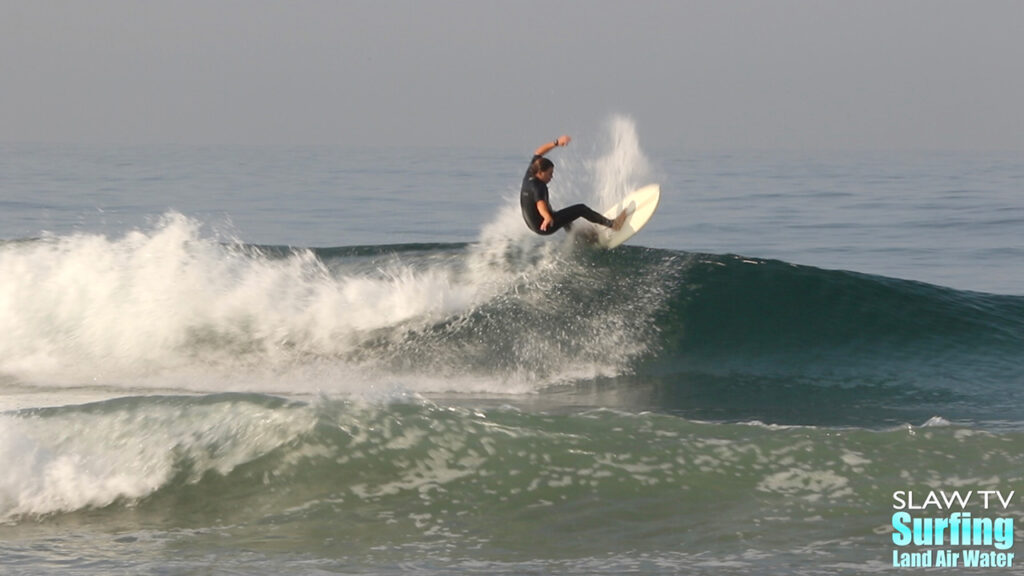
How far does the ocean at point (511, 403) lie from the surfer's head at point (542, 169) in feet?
3.75

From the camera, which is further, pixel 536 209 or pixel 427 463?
pixel 536 209

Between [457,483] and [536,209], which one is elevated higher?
[536,209]

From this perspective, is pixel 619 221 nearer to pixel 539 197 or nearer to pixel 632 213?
pixel 632 213

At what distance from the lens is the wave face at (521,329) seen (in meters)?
9.97

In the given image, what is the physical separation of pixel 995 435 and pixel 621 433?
7.46ft

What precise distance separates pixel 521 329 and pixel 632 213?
1.93 meters

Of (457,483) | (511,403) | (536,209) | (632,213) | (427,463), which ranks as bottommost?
(457,483)

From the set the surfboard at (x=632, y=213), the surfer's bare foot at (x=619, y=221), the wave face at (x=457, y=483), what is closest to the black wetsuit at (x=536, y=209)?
the surfer's bare foot at (x=619, y=221)

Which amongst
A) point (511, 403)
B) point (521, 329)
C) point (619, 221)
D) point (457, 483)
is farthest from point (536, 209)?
point (457, 483)

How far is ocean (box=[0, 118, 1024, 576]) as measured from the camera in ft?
19.1

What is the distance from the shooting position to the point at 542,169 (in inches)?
428

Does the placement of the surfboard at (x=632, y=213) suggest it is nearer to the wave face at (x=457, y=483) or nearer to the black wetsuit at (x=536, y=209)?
the black wetsuit at (x=536, y=209)

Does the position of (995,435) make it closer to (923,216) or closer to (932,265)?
(932,265)

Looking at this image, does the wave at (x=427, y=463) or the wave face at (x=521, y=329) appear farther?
the wave face at (x=521, y=329)
